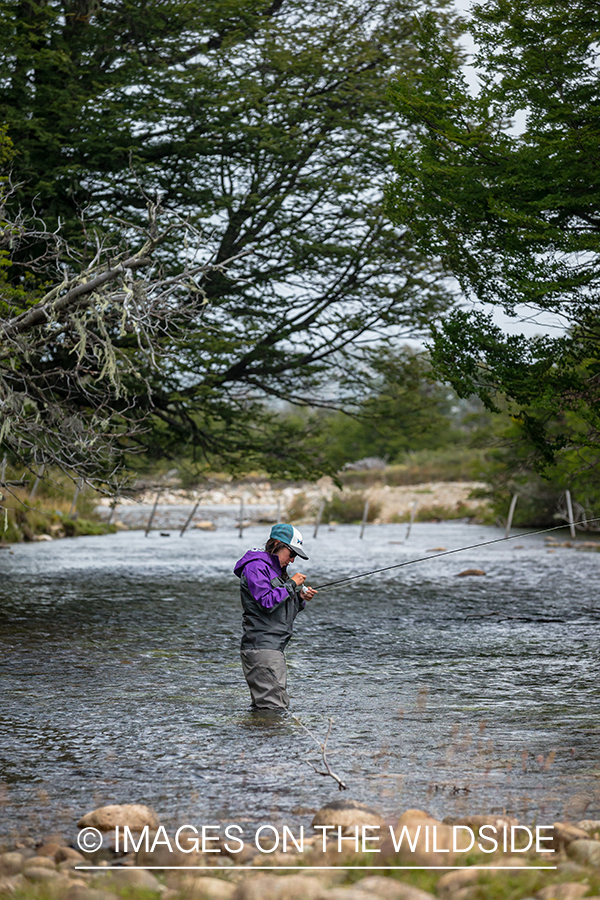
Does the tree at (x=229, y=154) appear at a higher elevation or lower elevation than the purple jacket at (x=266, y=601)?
higher

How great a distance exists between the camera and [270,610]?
6844 millimetres

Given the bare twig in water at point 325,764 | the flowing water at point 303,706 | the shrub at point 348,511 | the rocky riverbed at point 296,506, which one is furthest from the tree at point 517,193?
the shrub at point 348,511

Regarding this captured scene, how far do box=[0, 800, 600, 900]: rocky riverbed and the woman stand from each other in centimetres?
236

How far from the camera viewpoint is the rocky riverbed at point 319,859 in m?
3.55

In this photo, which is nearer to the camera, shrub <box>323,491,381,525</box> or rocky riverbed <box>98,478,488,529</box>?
rocky riverbed <box>98,478,488,529</box>

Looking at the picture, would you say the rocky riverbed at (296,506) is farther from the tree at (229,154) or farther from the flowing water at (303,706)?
the flowing water at (303,706)

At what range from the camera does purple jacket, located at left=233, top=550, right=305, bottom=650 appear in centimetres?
684

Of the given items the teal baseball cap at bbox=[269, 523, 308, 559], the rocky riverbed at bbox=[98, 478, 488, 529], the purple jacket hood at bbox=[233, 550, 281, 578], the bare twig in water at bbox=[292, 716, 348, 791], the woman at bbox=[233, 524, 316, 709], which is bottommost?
the rocky riverbed at bbox=[98, 478, 488, 529]

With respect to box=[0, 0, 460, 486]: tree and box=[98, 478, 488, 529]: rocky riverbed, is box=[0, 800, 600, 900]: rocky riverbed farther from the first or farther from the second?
box=[98, 478, 488, 529]: rocky riverbed

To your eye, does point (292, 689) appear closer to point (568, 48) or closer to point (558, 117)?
point (558, 117)


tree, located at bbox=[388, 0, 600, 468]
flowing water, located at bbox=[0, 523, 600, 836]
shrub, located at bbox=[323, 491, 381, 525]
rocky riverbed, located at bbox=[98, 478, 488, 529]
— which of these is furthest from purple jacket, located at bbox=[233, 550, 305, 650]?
shrub, located at bbox=[323, 491, 381, 525]

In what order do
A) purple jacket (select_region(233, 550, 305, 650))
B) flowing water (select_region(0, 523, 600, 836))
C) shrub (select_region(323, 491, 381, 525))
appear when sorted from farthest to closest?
shrub (select_region(323, 491, 381, 525)), purple jacket (select_region(233, 550, 305, 650)), flowing water (select_region(0, 523, 600, 836))

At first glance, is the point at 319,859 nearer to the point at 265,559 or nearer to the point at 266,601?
the point at 266,601

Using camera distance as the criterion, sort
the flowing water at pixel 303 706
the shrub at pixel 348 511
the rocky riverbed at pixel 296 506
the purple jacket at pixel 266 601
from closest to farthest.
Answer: the flowing water at pixel 303 706, the purple jacket at pixel 266 601, the rocky riverbed at pixel 296 506, the shrub at pixel 348 511
